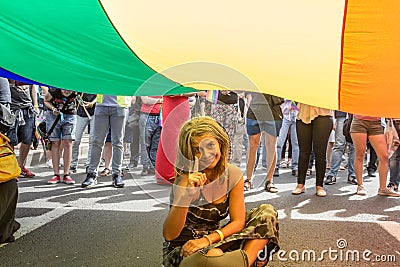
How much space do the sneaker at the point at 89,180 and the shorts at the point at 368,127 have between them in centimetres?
→ 327

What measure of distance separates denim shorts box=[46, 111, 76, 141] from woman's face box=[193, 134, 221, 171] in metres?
3.84

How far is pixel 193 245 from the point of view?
2.19 m

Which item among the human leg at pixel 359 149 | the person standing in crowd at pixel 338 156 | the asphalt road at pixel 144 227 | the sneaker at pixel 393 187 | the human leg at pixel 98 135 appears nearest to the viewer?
the asphalt road at pixel 144 227

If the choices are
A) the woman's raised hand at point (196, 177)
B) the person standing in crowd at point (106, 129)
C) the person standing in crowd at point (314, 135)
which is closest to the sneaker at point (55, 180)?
the person standing in crowd at point (106, 129)

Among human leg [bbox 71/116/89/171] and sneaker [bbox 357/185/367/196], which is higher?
human leg [bbox 71/116/89/171]

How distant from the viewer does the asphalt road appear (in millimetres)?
3025

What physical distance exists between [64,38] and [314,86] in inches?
67.9

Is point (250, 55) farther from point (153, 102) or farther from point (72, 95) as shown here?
point (72, 95)

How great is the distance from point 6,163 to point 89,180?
2374 millimetres

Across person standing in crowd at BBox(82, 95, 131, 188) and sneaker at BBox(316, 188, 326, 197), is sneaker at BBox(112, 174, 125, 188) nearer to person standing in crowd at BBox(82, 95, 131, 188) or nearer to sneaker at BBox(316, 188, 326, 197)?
person standing in crowd at BBox(82, 95, 131, 188)

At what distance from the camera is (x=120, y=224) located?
3.81m

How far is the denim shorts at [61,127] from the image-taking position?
18.6ft

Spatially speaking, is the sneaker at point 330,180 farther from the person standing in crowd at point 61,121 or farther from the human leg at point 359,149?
the person standing in crowd at point 61,121

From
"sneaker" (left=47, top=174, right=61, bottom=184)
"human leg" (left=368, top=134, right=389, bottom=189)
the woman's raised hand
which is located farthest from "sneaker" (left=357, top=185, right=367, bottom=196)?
the woman's raised hand
